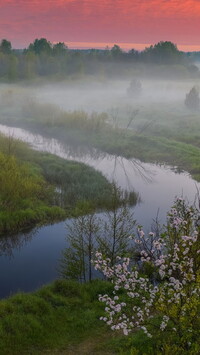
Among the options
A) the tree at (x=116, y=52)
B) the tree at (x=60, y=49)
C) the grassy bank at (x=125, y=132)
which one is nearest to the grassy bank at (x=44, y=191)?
the grassy bank at (x=125, y=132)

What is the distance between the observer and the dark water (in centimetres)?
1725

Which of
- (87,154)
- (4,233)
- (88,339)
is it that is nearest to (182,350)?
(88,339)

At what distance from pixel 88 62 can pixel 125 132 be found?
88.8 m

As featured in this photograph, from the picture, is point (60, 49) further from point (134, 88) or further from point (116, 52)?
point (134, 88)

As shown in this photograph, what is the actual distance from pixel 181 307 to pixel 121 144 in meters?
36.1

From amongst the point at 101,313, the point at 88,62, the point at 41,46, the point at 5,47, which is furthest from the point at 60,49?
the point at 101,313

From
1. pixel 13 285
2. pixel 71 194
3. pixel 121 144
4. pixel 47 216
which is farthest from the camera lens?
pixel 121 144

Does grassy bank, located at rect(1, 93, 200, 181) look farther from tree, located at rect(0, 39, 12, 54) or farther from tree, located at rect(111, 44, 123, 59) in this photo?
tree, located at rect(111, 44, 123, 59)

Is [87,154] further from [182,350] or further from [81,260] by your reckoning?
[182,350]

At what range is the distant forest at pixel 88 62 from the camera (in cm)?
11281

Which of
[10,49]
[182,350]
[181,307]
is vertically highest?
[10,49]

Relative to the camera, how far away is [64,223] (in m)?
22.8

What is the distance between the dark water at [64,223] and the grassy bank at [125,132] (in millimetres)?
2197

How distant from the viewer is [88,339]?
12492 millimetres
